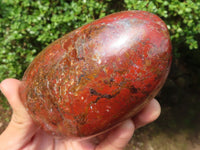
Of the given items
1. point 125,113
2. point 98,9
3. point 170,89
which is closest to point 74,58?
point 125,113

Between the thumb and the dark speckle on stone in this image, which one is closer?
the dark speckle on stone

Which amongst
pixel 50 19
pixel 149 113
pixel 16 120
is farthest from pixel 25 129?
pixel 50 19

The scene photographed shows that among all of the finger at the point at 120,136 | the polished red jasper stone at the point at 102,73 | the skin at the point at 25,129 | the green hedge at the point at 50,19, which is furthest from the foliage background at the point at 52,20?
the finger at the point at 120,136

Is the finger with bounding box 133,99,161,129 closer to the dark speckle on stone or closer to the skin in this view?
the skin

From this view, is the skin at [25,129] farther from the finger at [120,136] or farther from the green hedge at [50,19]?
the green hedge at [50,19]

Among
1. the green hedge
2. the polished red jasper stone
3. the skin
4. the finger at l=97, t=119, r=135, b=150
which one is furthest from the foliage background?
the finger at l=97, t=119, r=135, b=150

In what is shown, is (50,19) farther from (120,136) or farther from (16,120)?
(120,136)

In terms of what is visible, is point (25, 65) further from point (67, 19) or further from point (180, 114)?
point (180, 114)
